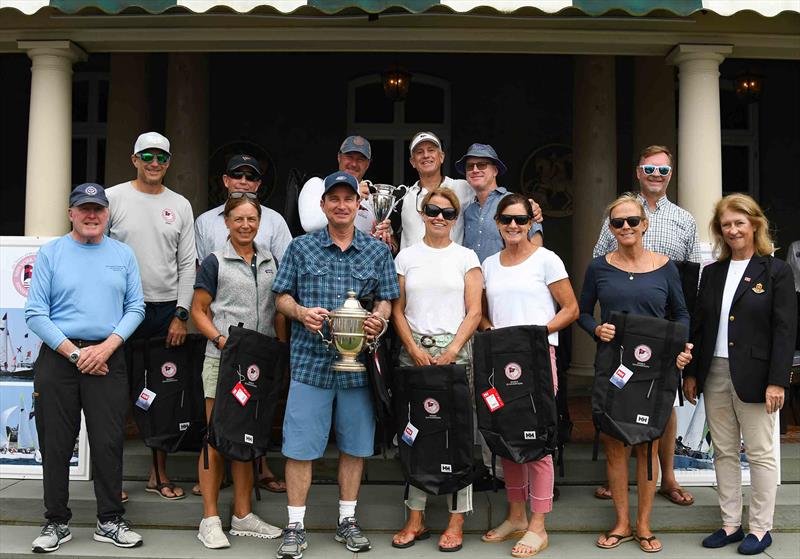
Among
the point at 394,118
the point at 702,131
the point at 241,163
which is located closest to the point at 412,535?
the point at 241,163

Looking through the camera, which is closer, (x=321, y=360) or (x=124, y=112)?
(x=321, y=360)

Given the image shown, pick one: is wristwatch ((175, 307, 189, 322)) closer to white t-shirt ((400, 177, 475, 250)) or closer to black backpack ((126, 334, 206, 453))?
black backpack ((126, 334, 206, 453))

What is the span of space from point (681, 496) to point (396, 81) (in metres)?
5.66

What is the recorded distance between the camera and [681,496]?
203 inches

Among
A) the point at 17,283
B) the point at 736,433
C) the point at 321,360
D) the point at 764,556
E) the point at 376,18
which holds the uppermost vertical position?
the point at 376,18

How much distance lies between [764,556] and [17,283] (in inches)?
203

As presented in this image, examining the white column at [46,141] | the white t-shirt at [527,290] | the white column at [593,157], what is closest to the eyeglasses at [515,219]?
the white t-shirt at [527,290]

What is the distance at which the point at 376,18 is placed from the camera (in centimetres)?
578

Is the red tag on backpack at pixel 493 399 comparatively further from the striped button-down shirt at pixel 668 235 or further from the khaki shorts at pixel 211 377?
the khaki shorts at pixel 211 377

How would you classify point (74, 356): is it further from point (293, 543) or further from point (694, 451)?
point (694, 451)

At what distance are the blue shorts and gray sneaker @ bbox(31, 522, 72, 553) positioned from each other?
142 cm

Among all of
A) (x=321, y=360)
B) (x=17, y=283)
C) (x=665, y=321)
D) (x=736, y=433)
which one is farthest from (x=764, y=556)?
(x=17, y=283)

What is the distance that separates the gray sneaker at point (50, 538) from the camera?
4.58 m

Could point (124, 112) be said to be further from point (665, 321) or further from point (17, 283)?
point (665, 321)
